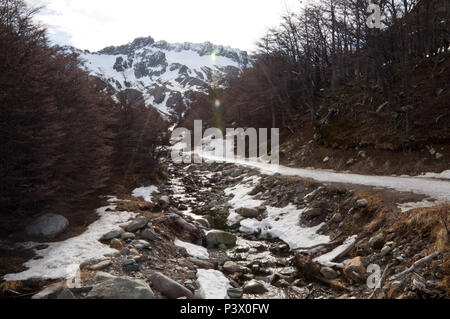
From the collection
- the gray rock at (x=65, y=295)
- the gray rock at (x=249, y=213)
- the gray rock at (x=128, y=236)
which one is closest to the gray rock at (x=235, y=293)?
the gray rock at (x=65, y=295)

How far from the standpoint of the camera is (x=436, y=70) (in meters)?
20.2

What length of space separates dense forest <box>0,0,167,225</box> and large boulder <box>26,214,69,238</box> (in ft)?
2.10

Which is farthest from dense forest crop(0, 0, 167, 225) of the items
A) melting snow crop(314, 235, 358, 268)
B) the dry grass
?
the dry grass

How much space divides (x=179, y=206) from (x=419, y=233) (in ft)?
45.9

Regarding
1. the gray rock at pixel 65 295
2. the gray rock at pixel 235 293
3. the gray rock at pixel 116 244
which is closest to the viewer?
the gray rock at pixel 65 295

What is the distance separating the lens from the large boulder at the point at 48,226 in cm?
963

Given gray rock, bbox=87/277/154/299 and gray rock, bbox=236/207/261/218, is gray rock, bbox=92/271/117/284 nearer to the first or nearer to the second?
gray rock, bbox=87/277/154/299

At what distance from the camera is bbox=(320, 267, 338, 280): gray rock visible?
8453mm

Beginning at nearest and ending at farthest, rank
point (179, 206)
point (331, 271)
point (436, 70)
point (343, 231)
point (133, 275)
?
point (133, 275), point (331, 271), point (343, 231), point (179, 206), point (436, 70)

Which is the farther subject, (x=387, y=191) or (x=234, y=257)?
(x=387, y=191)

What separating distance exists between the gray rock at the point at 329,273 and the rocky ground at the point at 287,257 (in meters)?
0.03

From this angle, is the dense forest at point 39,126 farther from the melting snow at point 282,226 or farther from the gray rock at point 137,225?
the melting snow at point 282,226
